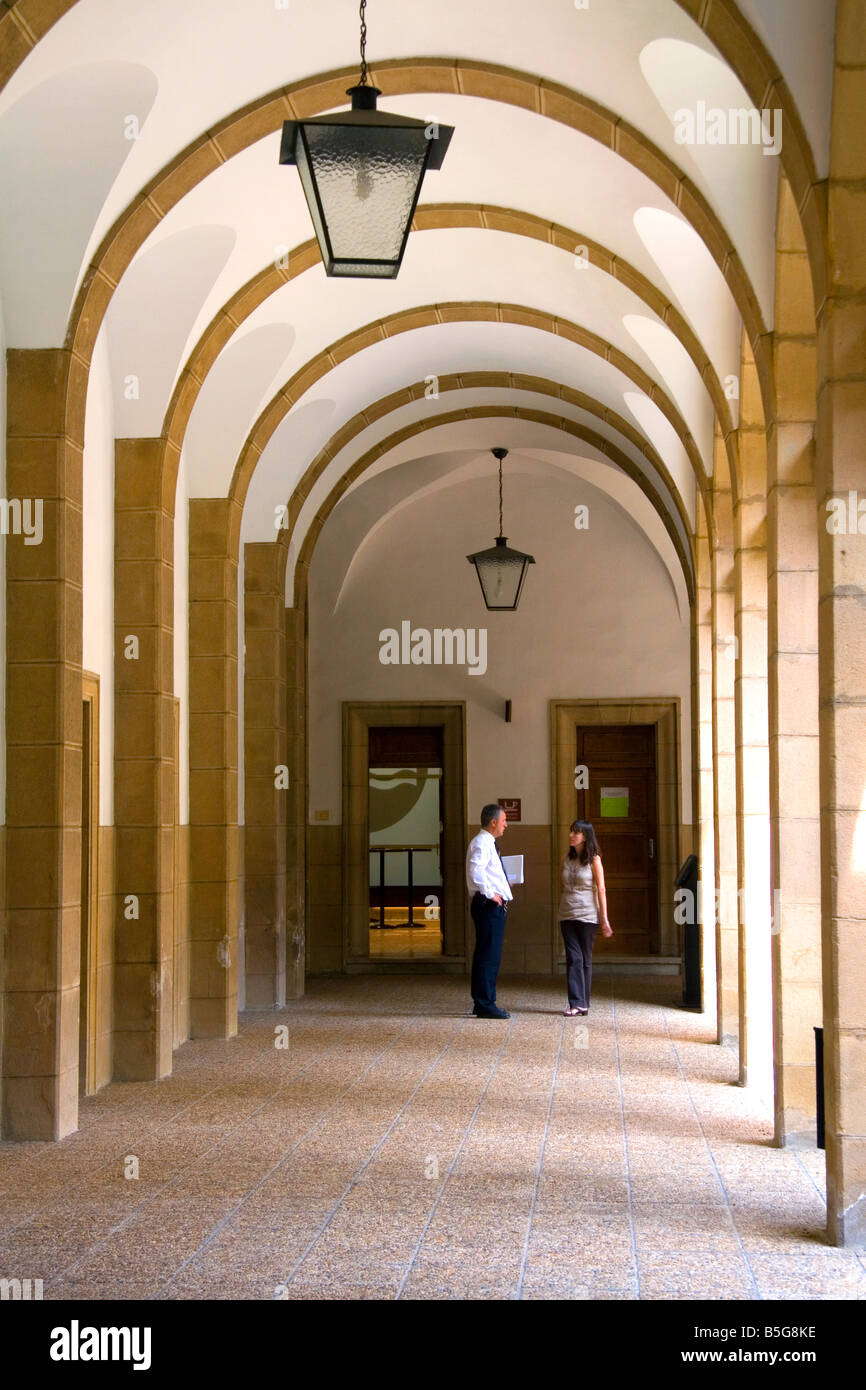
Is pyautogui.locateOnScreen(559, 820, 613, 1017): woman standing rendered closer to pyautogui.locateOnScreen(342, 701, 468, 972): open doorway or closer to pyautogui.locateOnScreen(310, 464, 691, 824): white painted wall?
pyautogui.locateOnScreen(342, 701, 468, 972): open doorway

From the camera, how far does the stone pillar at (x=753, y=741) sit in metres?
7.08

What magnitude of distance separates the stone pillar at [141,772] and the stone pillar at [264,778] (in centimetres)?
251

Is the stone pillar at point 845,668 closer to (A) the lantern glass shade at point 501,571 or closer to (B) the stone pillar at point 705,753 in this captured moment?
(B) the stone pillar at point 705,753

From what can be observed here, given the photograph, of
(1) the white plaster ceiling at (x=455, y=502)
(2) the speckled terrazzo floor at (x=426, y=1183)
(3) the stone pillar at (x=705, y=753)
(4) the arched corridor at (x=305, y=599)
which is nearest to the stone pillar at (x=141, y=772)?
(4) the arched corridor at (x=305, y=599)

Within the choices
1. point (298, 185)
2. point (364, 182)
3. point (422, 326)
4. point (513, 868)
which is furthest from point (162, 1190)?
point (422, 326)

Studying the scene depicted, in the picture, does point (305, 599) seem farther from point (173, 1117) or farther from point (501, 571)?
point (173, 1117)

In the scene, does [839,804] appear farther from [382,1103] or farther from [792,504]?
[382,1103]

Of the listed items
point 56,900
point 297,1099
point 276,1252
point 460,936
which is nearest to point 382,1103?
point 297,1099

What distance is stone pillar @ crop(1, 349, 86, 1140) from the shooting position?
600 centimetres

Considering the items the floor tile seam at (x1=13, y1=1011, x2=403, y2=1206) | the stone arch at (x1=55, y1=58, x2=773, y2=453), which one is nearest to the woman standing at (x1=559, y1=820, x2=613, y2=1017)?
the floor tile seam at (x1=13, y1=1011, x2=403, y2=1206)

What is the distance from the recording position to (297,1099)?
6949 mm

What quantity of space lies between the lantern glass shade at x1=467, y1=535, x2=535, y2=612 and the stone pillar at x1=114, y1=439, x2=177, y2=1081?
13.7 feet

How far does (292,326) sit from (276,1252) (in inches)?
240

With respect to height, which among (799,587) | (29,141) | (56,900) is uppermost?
(29,141)
